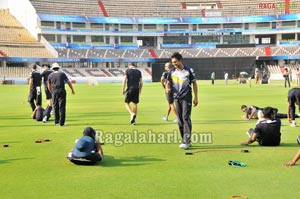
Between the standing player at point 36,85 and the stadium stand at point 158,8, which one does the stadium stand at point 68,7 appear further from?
the standing player at point 36,85

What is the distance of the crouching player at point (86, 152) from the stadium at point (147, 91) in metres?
0.18

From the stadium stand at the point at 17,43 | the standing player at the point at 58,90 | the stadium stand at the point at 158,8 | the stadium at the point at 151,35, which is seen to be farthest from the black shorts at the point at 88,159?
the stadium stand at the point at 158,8

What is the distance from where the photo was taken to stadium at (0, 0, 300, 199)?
6188mm

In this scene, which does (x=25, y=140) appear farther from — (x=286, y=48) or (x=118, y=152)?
(x=286, y=48)

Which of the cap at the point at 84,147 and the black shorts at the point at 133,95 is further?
the black shorts at the point at 133,95

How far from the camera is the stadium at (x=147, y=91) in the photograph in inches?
244

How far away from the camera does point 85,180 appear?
625 centimetres

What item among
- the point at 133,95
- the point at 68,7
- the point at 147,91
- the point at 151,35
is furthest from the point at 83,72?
the point at 133,95

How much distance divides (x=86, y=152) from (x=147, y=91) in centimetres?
2904

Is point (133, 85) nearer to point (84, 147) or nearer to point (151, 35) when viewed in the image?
point (84, 147)

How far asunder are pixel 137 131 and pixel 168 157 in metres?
3.70

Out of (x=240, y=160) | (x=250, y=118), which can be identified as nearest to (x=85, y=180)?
(x=240, y=160)

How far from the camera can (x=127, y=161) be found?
7.67 m

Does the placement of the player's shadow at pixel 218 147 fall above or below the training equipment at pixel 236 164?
below
